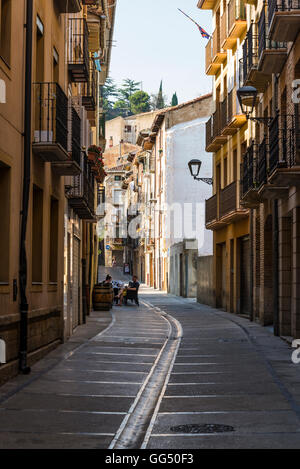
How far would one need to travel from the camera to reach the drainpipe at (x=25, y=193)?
13.0 m

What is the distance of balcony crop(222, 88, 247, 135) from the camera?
28.4m

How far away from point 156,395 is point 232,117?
19996 mm

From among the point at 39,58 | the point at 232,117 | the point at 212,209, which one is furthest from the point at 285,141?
the point at 212,209

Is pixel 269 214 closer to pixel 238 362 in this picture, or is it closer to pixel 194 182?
pixel 238 362

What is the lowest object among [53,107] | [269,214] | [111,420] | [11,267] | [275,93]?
[111,420]

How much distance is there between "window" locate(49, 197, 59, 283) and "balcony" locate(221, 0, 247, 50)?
13.5m

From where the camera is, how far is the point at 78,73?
20.8 meters

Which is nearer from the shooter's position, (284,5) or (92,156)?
(284,5)

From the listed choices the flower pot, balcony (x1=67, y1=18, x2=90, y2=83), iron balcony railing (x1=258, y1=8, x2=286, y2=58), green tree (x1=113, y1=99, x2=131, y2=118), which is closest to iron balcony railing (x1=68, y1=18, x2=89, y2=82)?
balcony (x1=67, y1=18, x2=90, y2=83)

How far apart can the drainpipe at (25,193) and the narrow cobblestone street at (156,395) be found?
0.51 meters

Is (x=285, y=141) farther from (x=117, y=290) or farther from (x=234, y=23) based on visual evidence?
(x=117, y=290)

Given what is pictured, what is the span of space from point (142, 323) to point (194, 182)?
29.2m

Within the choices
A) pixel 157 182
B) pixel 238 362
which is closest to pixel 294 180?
pixel 238 362

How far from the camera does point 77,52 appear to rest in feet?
70.7
